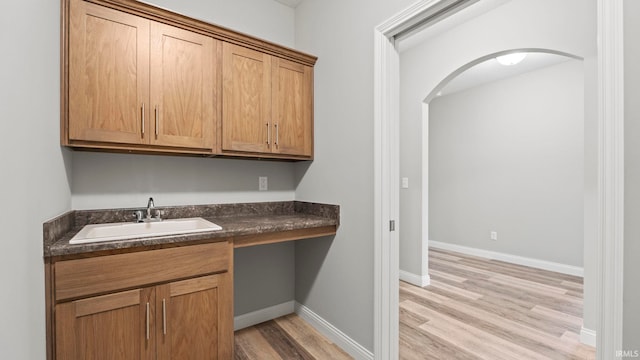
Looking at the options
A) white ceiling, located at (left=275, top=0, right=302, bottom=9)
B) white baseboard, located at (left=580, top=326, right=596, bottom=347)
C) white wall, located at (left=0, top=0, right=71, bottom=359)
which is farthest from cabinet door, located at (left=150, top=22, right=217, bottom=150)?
white baseboard, located at (left=580, top=326, right=596, bottom=347)

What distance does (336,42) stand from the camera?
2.08m

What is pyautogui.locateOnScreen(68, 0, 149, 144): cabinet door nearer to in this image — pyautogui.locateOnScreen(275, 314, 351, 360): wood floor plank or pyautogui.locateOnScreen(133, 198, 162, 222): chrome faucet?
pyautogui.locateOnScreen(133, 198, 162, 222): chrome faucet

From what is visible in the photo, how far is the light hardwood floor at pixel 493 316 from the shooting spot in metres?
1.98

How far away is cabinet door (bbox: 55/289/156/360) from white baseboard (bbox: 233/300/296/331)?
89cm

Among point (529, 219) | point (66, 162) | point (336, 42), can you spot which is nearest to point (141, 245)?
point (66, 162)

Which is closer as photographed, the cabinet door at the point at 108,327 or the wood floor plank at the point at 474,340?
the cabinet door at the point at 108,327

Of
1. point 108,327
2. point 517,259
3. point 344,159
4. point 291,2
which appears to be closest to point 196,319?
point 108,327

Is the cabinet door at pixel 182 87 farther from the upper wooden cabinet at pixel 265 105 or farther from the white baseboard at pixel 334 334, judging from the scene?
the white baseboard at pixel 334 334

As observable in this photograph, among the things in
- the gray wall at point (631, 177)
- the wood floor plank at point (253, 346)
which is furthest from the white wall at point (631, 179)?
the wood floor plank at point (253, 346)

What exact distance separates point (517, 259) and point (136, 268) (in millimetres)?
4669

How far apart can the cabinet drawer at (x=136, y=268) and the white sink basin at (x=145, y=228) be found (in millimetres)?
100

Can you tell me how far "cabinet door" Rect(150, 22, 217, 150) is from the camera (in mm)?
1688

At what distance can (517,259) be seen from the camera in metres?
4.07

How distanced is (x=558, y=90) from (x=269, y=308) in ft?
14.5
